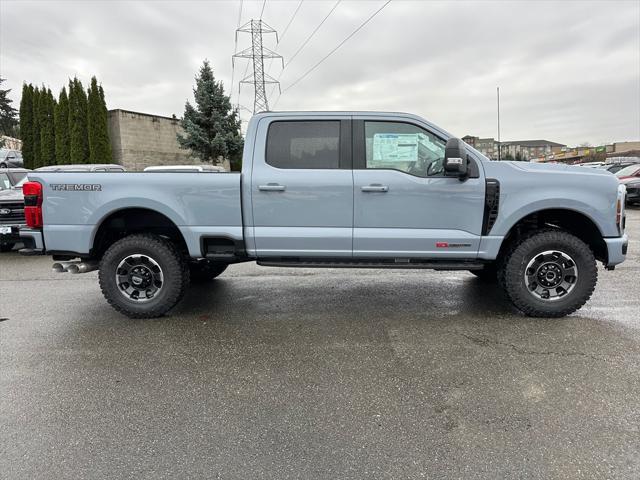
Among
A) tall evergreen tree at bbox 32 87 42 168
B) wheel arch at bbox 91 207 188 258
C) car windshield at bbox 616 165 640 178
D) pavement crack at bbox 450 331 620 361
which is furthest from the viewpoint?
tall evergreen tree at bbox 32 87 42 168

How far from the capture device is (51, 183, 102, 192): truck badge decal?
431 centimetres

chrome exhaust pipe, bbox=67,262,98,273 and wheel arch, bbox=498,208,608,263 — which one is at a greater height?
wheel arch, bbox=498,208,608,263

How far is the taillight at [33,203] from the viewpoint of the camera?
4.29 metres

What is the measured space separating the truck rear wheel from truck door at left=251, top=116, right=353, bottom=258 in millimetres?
942

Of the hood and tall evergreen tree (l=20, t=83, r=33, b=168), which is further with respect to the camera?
tall evergreen tree (l=20, t=83, r=33, b=168)

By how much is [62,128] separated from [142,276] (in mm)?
24609

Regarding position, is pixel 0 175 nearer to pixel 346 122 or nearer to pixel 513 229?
pixel 346 122

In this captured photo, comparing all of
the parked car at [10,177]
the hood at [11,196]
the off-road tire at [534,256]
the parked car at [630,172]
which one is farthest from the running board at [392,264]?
the parked car at [630,172]

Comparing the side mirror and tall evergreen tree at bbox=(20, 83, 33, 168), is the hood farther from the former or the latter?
tall evergreen tree at bbox=(20, 83, 33, 168)

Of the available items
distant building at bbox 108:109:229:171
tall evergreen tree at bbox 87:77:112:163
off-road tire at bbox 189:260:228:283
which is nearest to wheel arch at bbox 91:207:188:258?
off-road tire at bbox 189:260:228:283

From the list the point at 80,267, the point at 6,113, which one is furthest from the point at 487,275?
the point at 6,113

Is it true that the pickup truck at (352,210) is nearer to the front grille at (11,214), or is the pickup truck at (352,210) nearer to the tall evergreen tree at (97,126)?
the front grille at (11,214)

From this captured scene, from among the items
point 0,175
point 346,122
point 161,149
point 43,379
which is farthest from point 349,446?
point 161,149

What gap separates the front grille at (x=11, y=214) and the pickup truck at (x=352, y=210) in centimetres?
457
